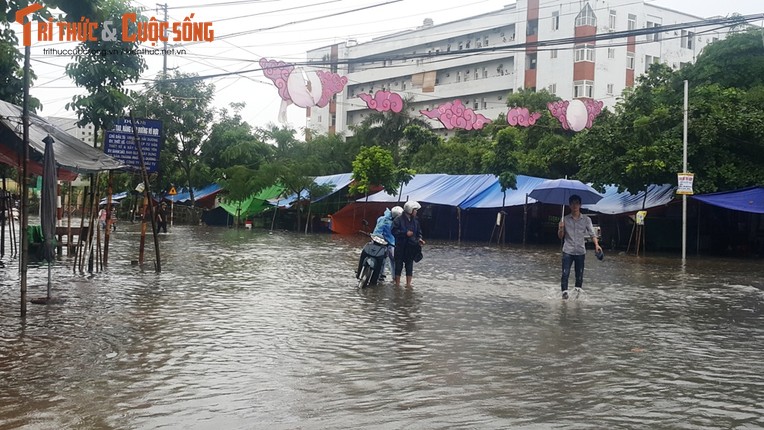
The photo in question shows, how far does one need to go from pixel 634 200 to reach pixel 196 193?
35618 mm

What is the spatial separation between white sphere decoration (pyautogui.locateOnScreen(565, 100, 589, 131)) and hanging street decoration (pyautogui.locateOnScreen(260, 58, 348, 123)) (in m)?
13.3

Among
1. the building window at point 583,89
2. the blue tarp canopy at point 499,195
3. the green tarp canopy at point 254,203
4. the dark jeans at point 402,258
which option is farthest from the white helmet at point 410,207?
the building window at point 583,89

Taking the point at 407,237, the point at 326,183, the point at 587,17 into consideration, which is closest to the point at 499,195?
the point at 326,183

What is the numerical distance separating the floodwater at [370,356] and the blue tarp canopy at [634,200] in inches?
604

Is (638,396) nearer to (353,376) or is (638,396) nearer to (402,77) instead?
(353,376)

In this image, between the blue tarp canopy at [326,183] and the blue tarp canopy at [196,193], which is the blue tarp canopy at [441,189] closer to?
the blue tarp canopy at [326,183]

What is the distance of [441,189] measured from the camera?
36.5 metres

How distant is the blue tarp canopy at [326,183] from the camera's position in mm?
42237

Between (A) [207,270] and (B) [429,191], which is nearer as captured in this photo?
(A) [207,270]

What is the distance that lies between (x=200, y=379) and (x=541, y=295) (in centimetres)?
805

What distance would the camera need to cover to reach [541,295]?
13.2 m

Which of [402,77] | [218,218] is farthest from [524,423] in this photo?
[402,77]

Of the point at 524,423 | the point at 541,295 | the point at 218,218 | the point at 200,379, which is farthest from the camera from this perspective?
the point at 218,218

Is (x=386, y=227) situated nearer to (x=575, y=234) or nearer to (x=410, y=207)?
(x=410, y=207)
